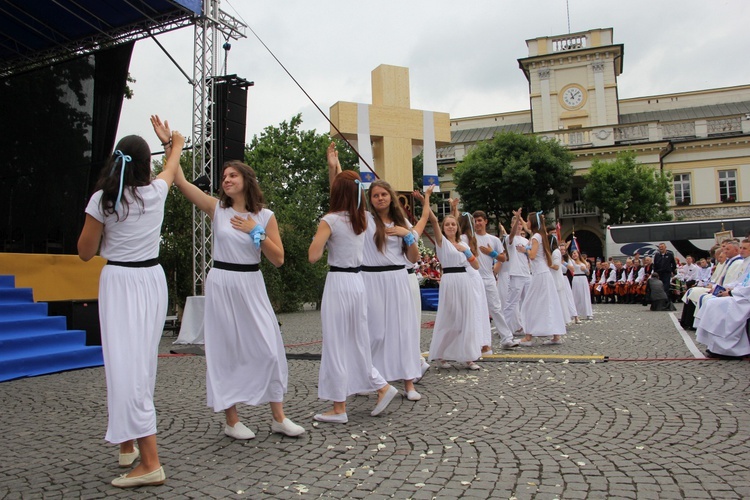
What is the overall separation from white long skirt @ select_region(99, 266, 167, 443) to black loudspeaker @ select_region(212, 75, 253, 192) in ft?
24.6

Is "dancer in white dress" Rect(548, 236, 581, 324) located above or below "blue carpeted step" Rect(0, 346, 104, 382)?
above

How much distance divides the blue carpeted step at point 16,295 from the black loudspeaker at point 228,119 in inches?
146

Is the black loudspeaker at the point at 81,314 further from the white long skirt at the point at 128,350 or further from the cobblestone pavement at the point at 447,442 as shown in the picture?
the white long skirt at the point at 128,350

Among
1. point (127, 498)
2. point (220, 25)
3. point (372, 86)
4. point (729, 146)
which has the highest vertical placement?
→ point (729, 146)

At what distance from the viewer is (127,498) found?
3.28m

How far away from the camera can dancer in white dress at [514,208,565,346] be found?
9438 millimetres

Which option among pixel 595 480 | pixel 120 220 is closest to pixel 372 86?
pixel 120 220

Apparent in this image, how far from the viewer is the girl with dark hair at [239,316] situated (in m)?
4.28

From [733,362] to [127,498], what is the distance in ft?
23.3

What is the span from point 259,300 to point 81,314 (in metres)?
5.60

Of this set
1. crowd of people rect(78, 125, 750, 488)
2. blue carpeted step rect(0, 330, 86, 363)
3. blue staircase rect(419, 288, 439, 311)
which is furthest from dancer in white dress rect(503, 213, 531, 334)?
blue staircase rect(419, 288, 439, 311)

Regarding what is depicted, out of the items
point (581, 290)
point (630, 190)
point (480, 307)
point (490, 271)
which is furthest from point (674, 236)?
point (480, 307)

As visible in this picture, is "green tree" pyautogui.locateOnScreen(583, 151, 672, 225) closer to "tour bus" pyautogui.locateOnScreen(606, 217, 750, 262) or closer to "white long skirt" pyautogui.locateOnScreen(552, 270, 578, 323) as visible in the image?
"tour bus" pyautogui.locateOnScreen(606, 217, 750, 262)

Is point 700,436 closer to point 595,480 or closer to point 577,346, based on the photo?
point 595,480
